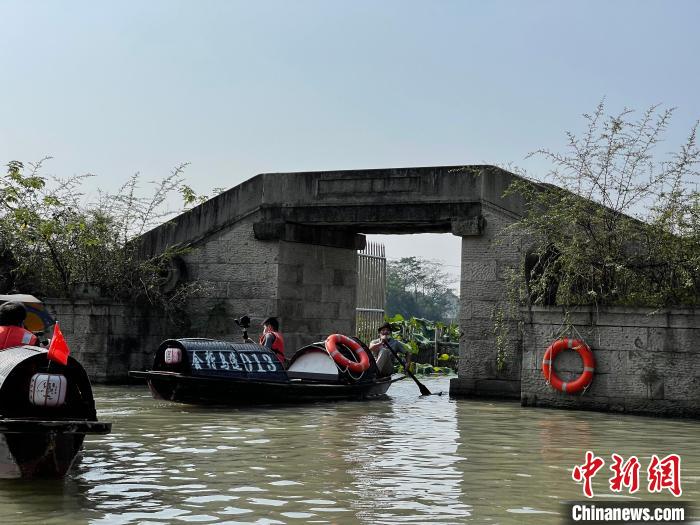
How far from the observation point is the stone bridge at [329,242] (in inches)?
780

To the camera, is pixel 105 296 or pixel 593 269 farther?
pixel 105 296

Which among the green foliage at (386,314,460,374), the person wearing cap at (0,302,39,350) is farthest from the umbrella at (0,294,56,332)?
the green foliage at (386,314,460,374)

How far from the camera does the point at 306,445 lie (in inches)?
493

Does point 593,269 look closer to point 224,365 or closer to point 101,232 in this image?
point 224,365

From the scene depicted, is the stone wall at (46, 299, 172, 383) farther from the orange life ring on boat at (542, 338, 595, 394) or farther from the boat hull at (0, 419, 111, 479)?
the boat hull at (0, 419, 111, 479)

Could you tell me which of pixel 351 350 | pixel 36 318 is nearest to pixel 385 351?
pixel 351 350

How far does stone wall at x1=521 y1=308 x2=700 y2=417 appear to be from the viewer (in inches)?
648

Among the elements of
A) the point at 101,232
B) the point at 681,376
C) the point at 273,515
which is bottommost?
the point at 273,515

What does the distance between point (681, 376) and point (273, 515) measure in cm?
974

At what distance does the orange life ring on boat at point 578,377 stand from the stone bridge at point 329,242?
194 cm

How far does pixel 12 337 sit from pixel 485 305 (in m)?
10.5

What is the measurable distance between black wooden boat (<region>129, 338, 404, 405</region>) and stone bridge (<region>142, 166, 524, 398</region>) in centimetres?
305

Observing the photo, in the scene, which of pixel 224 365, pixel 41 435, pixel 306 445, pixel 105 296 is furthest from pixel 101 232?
pixel 41 435

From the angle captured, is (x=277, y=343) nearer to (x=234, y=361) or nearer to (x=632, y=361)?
(x=234, y=361)
